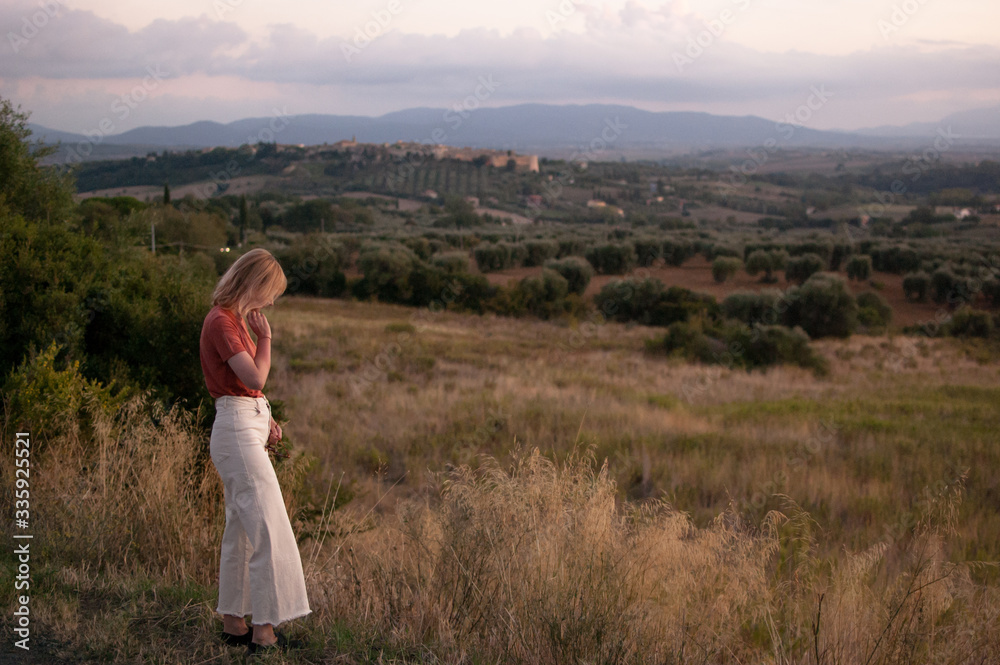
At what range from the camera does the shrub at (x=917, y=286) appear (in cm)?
3581

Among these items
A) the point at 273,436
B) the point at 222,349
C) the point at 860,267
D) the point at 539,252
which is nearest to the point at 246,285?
the point at 222,349

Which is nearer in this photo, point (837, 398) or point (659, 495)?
point (659, 495)

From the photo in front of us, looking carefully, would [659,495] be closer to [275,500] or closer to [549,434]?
[549,434]

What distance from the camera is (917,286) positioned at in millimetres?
36250

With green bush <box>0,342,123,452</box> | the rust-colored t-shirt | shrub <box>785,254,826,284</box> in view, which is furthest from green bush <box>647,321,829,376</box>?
the rust-colored t-shirt

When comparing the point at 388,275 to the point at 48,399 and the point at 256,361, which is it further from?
the point at 256,361

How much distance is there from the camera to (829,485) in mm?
8703

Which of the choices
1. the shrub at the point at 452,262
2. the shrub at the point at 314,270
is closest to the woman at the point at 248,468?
the shrub at the point at 452,262

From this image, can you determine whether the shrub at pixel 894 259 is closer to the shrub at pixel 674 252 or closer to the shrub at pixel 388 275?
the shrub at pixel 674 252

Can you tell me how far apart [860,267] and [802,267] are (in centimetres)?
366

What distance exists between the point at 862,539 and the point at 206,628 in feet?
20.3

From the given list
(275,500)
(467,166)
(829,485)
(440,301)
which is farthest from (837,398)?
(467,166)

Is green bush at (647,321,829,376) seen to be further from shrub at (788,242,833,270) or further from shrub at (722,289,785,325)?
shrub at (788,242,833,270)

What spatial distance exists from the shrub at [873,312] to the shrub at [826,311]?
2.07m
